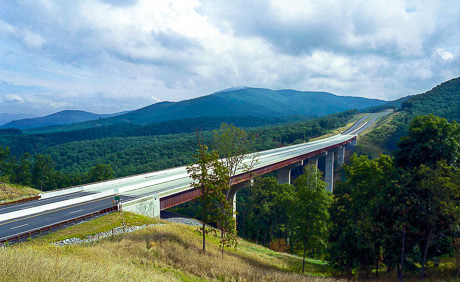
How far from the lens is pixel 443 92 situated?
447 feet

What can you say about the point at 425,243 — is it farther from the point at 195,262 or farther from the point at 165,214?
the point at 165,214

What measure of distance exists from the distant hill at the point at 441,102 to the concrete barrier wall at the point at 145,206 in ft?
343

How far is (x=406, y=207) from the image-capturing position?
50.6ft

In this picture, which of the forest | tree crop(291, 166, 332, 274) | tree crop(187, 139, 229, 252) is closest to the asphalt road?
tree crop(187, 139, 229, 252)

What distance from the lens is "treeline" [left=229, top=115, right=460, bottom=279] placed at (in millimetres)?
14797

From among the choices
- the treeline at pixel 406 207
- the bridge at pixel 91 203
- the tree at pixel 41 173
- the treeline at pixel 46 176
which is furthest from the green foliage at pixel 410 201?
the tree at pixel 41 173

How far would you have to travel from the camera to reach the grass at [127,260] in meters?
8.13

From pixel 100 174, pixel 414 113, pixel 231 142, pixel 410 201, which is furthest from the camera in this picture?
pixel 414 113

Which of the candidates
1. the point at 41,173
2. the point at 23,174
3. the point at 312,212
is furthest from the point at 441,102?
the point at 23,174

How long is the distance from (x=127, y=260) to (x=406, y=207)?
15.2m

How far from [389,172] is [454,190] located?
3.99 m

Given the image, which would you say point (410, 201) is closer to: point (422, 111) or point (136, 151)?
point (136, 151)

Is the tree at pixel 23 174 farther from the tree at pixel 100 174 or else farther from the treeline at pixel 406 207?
the treeline at pixel 406 207

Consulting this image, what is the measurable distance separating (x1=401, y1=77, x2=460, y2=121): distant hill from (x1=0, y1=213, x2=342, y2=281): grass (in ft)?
351
